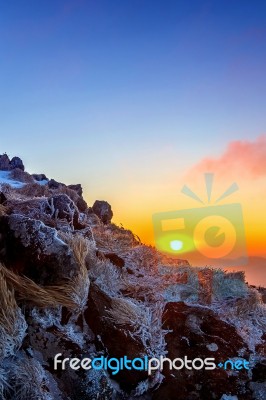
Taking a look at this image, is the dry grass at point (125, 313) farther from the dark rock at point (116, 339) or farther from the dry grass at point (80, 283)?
the dry grass at point (80, 283)

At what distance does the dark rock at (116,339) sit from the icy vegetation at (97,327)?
1 centimetres

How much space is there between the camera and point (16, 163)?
77.1ft

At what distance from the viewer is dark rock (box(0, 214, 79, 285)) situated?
4.43m

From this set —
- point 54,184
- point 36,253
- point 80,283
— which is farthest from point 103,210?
point 36,253

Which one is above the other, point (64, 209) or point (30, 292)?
point (64, 209)

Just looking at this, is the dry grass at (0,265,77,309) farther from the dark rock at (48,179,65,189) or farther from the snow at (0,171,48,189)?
the dark rock at (48,179,65,189)

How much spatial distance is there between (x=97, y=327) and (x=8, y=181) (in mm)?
16183

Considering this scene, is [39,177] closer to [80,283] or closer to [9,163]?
[9,163]

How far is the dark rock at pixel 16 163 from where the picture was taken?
23.2 metres

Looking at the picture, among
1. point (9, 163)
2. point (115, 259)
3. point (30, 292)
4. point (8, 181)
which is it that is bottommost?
point (30, 292)

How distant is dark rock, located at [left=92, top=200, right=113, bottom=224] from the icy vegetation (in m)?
11.3

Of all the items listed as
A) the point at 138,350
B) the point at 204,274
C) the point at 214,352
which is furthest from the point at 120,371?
the point at 204,274

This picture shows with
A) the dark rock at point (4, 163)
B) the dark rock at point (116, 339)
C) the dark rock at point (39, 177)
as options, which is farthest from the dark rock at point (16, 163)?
the dark rock at point (116, 339)

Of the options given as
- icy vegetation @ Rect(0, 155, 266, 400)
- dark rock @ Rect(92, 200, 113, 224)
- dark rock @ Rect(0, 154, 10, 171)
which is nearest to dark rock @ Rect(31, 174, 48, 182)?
dark rock @ Rect(0, 154, 10, 171)
